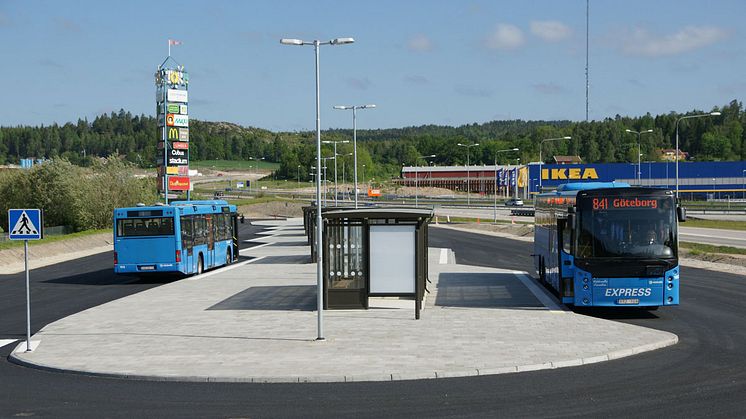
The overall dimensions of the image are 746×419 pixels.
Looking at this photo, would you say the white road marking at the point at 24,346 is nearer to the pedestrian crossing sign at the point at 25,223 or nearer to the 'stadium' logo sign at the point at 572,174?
the pedestrian crossing sign at the point at 25,223

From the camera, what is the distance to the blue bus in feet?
64.2

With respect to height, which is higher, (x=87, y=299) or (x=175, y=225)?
(x=175, y=225)

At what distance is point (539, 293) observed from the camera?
25.5m

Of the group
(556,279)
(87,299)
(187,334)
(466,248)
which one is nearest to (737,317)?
(556,279)

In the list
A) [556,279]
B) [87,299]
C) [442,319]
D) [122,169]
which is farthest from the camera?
[122,169]

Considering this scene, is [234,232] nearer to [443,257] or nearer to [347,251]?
[443,257]

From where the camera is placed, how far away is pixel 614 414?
10.5m

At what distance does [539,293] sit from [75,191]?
60.7 metres

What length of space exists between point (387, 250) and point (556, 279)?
561 cm

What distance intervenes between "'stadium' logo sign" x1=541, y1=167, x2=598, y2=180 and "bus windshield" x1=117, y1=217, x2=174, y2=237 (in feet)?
353

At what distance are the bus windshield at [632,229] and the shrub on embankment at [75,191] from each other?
62.7 metres

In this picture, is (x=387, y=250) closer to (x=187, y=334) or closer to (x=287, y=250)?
(x=187, y=334)

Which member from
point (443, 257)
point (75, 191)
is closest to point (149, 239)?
point (443, 257)

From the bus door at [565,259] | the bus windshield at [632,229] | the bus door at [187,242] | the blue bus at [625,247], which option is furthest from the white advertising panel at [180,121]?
the bus windshield at [632,229]
